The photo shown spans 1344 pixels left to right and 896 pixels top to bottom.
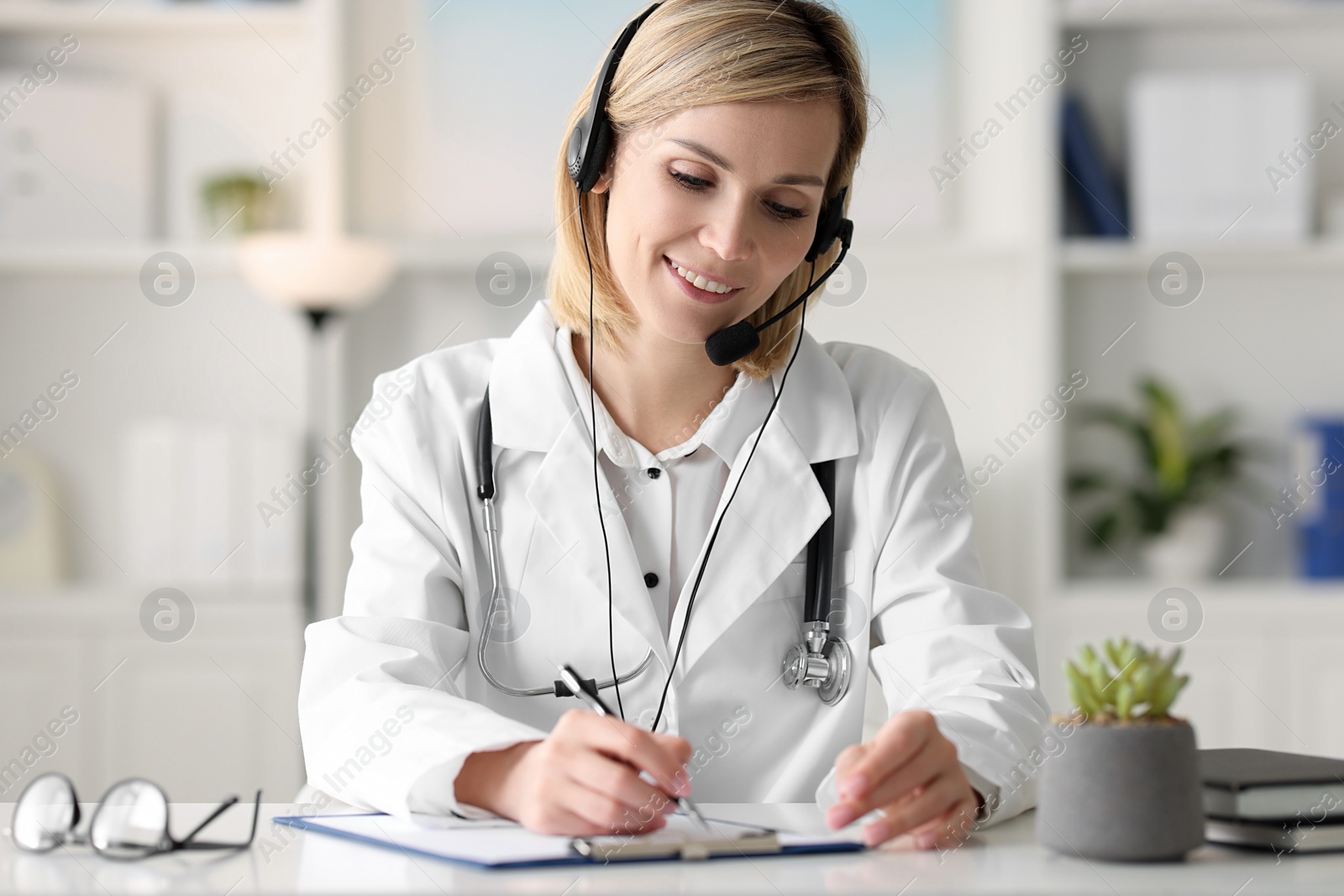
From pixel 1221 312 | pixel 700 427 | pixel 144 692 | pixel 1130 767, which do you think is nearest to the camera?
pixel 1130 767

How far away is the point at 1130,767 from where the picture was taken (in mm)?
838

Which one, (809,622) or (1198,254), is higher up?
(1198,254)

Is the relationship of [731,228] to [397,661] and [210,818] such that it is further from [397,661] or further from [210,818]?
[210,818]

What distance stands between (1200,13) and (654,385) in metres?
2.00

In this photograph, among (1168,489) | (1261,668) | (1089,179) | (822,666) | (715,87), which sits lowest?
(1261,668)

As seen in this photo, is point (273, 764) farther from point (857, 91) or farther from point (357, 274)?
point (857, 91)

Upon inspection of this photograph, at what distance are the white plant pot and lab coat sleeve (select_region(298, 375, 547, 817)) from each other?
77.8 inches

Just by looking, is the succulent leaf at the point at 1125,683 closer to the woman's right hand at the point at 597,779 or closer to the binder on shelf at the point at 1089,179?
the woman's right hand at the point at 597,779

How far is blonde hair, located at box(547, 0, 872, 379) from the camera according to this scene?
1.35 m

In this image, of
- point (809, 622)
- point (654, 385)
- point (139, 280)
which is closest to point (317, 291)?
point (139, 280)

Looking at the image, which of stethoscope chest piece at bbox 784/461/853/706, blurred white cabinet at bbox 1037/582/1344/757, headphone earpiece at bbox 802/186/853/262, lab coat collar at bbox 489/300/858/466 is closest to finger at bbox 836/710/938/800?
stethoscope chest piece at bbox 784/461/853/706

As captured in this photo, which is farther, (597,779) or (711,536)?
(711,536)

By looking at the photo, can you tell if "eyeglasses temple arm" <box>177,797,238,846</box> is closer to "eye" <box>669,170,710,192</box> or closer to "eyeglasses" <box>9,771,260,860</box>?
"eyeglasses" <box>9,771,260,860</box>

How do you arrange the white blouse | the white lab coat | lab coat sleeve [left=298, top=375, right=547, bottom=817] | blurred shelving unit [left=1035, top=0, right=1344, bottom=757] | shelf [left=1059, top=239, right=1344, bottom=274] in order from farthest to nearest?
blurred shelving unit [left=1035, top=0, right=1344, bottom=757] → shelf [left=1059, top=239, right=1344, bottom=274] → the white blouse → the white lab coat → lab coat sleeve [left=298, top=375, right=547, bottom=817]
